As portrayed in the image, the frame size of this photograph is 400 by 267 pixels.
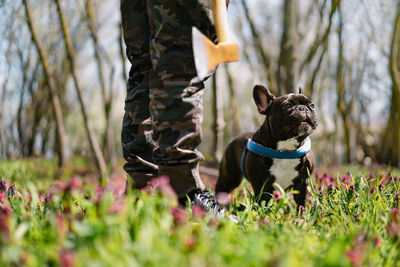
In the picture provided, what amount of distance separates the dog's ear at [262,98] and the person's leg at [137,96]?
31.5 inches

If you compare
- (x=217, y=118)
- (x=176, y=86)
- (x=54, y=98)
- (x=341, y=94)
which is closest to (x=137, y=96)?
(x=176, y=86)

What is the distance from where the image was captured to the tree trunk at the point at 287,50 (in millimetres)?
4848

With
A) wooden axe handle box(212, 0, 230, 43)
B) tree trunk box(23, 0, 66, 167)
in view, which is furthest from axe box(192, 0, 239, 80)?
tree trunk box(23, 0, 66, 167)

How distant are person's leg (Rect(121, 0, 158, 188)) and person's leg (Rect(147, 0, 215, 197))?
35 centimetres

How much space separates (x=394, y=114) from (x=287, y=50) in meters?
3.96

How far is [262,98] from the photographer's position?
8.77 feet

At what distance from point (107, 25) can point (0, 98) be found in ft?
12.2

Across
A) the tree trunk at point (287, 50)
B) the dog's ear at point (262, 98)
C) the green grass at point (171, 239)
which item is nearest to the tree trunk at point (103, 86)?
the tree trunk at point (287, 50)

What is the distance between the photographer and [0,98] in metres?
10.6

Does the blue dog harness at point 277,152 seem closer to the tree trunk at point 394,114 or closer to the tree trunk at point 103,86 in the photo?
the tree trunk at point 103,86

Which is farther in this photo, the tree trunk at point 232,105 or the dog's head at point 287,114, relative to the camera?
the tree trunk at point 232,105

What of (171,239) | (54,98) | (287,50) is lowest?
(171,239)

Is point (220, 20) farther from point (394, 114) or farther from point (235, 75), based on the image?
point (235, 75)

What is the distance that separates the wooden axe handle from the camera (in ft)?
6.04
